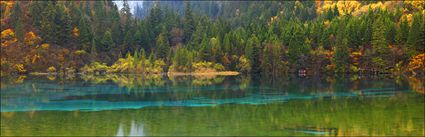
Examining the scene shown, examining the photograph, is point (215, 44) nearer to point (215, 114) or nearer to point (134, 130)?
point (215, 114)

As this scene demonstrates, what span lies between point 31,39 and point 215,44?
48.6m

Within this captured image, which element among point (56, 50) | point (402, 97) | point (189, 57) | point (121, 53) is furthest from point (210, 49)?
point (402, 97)

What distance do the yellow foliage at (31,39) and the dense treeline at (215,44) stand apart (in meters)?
0.26

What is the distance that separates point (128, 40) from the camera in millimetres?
157875

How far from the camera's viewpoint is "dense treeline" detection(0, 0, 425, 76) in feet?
399

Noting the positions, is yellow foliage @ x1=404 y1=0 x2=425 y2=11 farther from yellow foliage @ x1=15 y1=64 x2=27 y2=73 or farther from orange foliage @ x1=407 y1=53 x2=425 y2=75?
yellow foliage @ x1=15 y1=64 x2=27 y2=73

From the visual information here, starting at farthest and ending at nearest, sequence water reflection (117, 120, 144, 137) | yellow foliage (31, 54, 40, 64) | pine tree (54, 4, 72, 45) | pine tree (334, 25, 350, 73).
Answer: pine tree (54, 4, 72, 45) → yellow foliage (31, 54, 40, 64) → pine tree (334, 25, 350, 73) → water reflection (117, 120, 144, 137)

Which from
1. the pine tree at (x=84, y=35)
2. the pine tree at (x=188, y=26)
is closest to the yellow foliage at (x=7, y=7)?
the pine tree at (x=84, y=35)

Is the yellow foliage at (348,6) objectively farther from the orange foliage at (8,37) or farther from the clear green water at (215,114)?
the clear green water at (215,114)

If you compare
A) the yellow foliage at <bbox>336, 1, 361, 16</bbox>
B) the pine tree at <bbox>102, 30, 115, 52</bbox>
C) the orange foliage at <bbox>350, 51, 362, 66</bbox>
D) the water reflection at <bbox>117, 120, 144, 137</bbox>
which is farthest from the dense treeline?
the water reflection at <bbox>117, 120, 144, 137</bbox>

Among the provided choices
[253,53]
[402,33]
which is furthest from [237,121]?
[253,53]

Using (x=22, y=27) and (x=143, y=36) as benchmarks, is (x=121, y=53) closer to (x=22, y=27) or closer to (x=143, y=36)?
(x=143, y=36)

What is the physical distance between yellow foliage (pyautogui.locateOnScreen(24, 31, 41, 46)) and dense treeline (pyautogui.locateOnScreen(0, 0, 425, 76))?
0.86 ft

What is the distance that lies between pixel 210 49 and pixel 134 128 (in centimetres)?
10104
